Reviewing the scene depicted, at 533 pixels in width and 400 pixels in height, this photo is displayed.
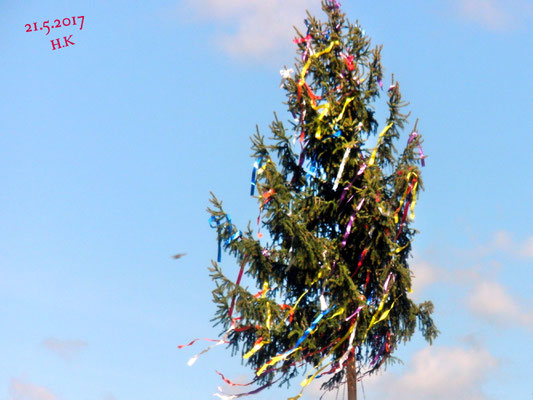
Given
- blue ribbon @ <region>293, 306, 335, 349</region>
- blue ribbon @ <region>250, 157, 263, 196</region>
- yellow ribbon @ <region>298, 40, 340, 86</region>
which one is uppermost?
yellow ribbon @ <region>298, 40, 340, 86</region>

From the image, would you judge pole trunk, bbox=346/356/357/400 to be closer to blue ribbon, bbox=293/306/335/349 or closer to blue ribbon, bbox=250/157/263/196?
blue ribbon, bbox=293/306/335/349

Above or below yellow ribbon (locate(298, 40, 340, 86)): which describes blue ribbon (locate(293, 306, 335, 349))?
below

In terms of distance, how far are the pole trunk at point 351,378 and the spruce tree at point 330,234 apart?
3 centimetres

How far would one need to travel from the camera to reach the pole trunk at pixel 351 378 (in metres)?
20.4

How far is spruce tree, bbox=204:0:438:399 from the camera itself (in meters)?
19.9

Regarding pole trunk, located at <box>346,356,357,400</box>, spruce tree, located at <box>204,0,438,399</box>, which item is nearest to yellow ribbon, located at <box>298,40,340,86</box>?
spruce tree, located at <box>204,0,438,399</box>

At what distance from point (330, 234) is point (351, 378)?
339 cm

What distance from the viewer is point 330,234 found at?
839 inches

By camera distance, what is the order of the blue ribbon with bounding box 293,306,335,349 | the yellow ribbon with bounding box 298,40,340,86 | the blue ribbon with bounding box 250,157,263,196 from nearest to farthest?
the blue ribbon with bounding box 293,306,335,349 < the blue ribbon with bounding box 250,157,263,196 < the yellow ribbon with bounding box 298,40,340,86

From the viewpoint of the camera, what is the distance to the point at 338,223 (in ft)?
68.8

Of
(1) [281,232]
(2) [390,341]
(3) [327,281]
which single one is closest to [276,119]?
(1) [281,232]

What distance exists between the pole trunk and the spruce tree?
32 millimetres

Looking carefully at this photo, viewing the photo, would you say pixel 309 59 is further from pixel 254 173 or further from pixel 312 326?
pixel 312 326

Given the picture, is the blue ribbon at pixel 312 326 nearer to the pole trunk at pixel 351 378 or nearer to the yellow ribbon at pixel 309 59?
the pole trunk at pixel 351 378
